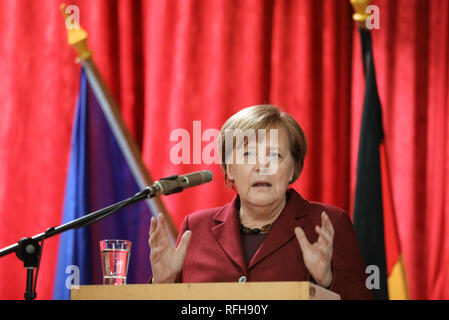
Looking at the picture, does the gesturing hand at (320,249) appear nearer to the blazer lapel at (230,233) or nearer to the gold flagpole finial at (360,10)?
the blazer lapel at (230,233)

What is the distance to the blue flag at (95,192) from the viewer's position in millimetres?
2893

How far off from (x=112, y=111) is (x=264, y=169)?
1334 mm

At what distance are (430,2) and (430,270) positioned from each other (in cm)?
135

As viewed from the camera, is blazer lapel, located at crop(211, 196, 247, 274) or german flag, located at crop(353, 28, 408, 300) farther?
german flag, located at crop(353, 28, 408, 300)

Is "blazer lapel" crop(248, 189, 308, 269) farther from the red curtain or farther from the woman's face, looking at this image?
the red curtain

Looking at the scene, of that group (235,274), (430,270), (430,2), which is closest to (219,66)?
(430,2)

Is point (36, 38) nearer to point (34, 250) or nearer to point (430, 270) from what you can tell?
point (34, 250)

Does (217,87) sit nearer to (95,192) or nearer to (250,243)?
(95,192)

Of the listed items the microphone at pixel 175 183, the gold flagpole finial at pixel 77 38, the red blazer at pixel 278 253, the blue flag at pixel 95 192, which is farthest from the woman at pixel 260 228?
the gold flagpole finial at pixel 77 38

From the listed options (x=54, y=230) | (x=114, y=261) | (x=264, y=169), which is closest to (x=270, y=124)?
(x=264, y=169)

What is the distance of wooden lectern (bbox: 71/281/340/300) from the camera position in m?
1.17

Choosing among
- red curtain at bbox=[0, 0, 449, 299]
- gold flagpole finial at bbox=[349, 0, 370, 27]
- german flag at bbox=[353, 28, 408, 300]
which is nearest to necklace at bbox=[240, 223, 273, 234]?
german flag at bbox=[353, 28, 408, 300]

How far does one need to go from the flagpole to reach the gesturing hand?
4.59 feet

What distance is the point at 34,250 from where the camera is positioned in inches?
59.5
